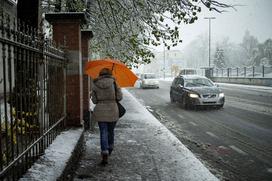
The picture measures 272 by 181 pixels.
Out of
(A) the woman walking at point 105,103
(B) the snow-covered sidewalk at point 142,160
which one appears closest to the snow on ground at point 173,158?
(B) the snow-covered sidewalk at point 142,160

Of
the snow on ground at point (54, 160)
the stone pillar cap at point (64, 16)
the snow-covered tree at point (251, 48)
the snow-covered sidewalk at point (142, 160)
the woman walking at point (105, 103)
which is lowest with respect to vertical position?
the snow-covered sidewalk at point (142, 160)

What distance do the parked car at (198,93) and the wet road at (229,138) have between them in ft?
Answer: 2.21

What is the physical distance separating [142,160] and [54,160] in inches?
77.3

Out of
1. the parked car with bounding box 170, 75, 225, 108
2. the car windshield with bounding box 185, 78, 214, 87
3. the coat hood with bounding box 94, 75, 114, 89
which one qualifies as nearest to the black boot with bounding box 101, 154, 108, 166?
the coat hood with bounding box 94, 75, 114, 89

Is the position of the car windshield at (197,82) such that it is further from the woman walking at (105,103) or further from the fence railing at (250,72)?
the fence railing at (250,72)

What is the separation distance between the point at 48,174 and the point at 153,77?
104 feet

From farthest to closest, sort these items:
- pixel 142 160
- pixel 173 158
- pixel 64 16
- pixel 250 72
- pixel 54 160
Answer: pixel 250 72
pixel 64 16
pixel 173 158
pixel 142 160
pixel 54 160

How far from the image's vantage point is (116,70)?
6.63 m

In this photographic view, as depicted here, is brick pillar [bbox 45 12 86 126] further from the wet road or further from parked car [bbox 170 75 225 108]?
parked car [bbox 170 75 225 108]

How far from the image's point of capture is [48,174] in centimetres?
389

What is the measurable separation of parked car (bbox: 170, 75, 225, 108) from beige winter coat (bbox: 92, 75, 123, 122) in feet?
30.7

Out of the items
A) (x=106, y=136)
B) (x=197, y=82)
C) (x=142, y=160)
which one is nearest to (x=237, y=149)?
(x=142, y=160)

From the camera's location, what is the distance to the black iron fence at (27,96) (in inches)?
128

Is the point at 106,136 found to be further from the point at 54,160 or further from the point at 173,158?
the point at 54,160
